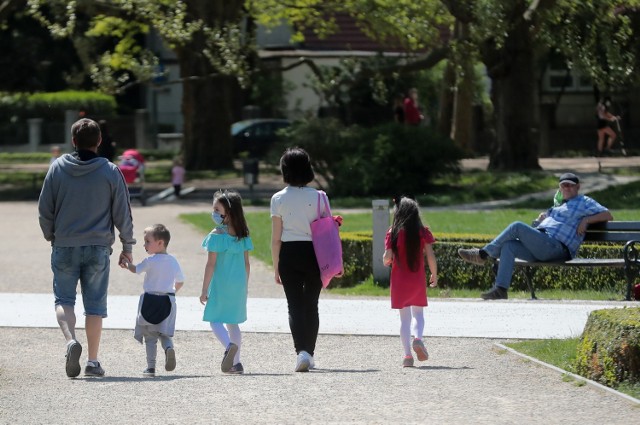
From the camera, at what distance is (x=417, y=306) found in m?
10.3

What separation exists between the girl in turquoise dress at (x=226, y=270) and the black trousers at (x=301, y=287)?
30 centimetres

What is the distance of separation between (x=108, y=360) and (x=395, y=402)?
3041 mm

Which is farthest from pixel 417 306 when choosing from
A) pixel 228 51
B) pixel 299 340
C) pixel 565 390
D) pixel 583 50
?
pixel 228 51

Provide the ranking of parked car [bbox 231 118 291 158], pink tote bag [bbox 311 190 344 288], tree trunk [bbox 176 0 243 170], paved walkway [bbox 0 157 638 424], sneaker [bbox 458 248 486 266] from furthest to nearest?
parked car [bbox 231 118 291 158], tree trunk [bbox 176 0 243 170], sneaker [bbox 458 248 486 266], pink tote bag [bbox 311 190 344 288], paved walkway [bbox 0 157 638 424]

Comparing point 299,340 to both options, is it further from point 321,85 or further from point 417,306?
point 321,85

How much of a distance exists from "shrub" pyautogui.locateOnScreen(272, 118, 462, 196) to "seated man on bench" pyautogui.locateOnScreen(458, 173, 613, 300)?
13010 mm

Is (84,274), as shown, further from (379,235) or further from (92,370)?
(379,235)

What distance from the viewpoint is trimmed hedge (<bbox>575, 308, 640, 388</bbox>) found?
858 cm

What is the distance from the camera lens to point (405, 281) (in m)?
10.2

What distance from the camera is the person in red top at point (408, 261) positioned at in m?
10.2

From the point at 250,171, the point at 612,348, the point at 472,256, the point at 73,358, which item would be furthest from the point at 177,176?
the point at 612,348

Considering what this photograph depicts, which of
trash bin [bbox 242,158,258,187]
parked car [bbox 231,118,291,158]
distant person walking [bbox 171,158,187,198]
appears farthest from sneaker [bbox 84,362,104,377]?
parked car [bbox 231,118,291,158]

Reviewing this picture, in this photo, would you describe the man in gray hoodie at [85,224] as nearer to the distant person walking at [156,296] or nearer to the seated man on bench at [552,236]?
the distant person walking at [156,296]

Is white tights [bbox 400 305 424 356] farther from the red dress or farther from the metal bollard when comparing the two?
the metal bollard
